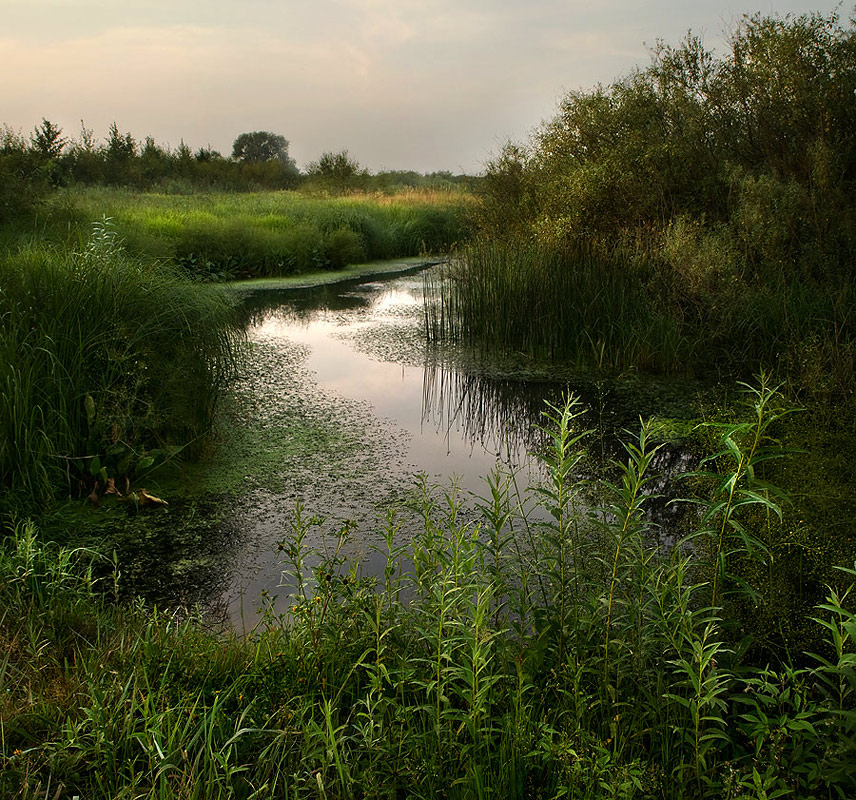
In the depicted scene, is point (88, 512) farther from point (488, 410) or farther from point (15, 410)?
point (488, 410)

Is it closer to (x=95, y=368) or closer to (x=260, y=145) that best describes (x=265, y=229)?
(x=95, y=368)

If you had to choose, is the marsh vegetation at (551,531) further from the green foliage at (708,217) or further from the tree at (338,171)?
the tree at (338,171)

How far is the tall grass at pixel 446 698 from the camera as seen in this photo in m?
1.38

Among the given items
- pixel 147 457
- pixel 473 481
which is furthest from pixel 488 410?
pixel 147 457

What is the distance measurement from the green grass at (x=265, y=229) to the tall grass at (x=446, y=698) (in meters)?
5.22

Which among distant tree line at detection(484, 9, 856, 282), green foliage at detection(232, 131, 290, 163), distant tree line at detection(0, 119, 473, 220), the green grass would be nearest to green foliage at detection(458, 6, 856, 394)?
distant tree line at detection(484, 9, 856, 282)

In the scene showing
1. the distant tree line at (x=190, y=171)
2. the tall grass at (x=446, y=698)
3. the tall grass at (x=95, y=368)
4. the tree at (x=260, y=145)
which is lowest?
the tall grass at (x=446, y=698)

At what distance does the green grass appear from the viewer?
859cm

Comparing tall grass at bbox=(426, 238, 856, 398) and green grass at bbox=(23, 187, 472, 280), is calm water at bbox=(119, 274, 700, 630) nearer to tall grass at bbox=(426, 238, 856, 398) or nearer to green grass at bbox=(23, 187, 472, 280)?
tall grass at bbox=(426, 238, 856, 398)

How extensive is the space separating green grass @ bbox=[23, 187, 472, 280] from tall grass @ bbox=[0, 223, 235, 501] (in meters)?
2.77

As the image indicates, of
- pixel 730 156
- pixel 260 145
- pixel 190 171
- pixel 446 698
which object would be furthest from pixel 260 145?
pixel 446 698

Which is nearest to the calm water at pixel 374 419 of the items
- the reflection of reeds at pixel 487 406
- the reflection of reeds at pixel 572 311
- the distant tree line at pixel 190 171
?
the reflection of reeds at pixel 487 406

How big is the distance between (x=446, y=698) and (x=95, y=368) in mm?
2724

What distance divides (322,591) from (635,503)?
0.96 meters
